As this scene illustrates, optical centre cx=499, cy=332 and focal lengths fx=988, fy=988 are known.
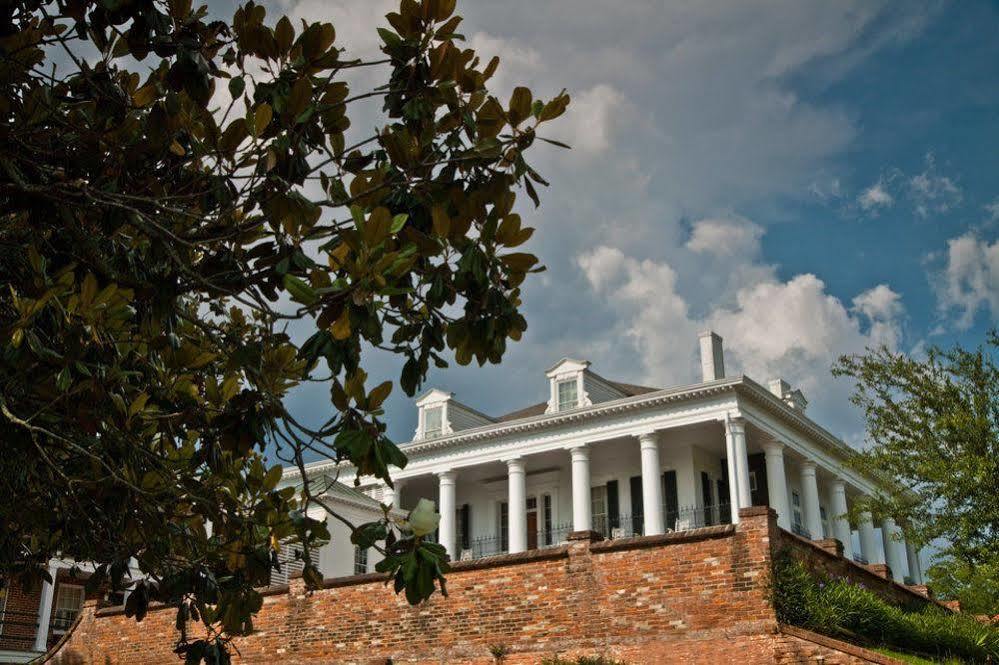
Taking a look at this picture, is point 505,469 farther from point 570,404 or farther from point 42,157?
point 42,157

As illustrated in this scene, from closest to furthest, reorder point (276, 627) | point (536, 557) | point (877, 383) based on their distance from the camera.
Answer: point (536, 557) < point (276, 627) < point (877, 383)

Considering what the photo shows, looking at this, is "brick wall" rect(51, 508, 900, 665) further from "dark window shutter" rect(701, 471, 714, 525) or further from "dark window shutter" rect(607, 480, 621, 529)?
"dark window shutter" rect(701, 471, 714, 525)

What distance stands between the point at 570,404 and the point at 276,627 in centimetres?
1684

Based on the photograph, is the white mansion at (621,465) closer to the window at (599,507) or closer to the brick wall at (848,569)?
the window at (599,507)

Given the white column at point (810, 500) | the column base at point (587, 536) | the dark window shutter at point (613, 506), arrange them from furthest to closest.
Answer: the dark window shutter at point (613, 506) < the white column at point (810, 500) < the column base at point (587, 536)

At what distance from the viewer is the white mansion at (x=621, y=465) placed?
31078 millimetres

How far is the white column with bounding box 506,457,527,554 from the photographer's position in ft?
109

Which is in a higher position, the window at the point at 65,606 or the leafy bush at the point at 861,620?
the window at the point at 65,606

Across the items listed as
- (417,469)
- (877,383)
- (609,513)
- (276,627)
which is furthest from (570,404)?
(276,627)

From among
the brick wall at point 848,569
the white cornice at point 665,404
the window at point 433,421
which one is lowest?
the brick wall at point 848,569

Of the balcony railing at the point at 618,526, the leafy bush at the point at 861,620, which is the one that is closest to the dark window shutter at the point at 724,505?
the balcony railing at the point at 618,526

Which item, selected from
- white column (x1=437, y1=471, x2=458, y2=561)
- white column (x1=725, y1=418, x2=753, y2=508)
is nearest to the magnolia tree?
white column (x1=725, y1=418, x2=753, y2=508)

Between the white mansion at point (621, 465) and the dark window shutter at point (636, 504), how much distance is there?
49 millimetres

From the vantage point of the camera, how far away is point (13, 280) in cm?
569
